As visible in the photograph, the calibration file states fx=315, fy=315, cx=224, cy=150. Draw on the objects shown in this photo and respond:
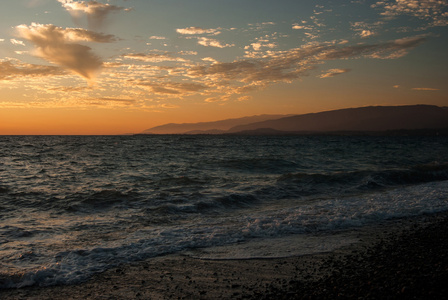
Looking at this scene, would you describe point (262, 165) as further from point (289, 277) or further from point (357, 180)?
point (289, 277)

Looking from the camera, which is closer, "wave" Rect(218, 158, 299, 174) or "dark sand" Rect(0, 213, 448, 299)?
"dark sand" Rect(0, 213, 448, 299)

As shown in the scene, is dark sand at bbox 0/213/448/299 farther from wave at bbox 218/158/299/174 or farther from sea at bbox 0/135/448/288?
wave at bbox 218/158/299/174

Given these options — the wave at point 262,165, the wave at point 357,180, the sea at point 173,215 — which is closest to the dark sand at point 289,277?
the sea at point 173,215

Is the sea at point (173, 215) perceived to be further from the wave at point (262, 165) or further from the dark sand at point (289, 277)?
the wave at point (262, 165)

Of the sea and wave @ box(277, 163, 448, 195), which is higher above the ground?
A: the sea

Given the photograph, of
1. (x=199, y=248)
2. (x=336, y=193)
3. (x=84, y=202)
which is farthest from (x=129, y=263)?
(x=336, y=193)

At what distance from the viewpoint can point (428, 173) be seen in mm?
23984

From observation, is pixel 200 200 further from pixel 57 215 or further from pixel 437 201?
pixel 437 201

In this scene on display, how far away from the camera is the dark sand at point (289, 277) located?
546 centimetres

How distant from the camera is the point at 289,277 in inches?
253

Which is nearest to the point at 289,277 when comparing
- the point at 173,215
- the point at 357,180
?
the point at 173,215

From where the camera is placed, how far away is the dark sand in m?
5.46

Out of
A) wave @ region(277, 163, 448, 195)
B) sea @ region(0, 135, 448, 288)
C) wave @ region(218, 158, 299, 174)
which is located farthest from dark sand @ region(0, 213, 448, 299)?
wave @ region(218, 158, 299, 174)

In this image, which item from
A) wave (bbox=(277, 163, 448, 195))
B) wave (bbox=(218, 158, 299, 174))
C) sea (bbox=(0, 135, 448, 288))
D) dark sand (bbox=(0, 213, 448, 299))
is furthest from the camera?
wave (bbox=(218, 158, 299, 174))
